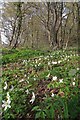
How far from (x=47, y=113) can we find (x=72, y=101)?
1.25ft

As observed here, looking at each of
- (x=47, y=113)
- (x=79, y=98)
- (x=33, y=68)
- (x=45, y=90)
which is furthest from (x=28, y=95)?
(x=33, y=68)

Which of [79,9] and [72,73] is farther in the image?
[79,9]

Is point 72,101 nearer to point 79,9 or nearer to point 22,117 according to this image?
point 22,117

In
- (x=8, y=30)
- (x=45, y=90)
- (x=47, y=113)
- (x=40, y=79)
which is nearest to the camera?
(x=47, y=113)

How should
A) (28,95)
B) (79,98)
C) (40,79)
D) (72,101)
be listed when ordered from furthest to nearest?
(40,79)
(28,95)
(79,98)
(72,101)

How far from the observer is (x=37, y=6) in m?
17.9

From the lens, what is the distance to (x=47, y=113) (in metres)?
1.95

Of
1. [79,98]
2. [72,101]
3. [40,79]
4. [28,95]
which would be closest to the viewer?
[72,101]

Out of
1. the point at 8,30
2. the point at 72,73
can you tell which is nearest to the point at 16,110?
the point at 72,73

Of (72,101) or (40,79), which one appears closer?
(72,101)

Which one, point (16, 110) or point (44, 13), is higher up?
point (44, 13)

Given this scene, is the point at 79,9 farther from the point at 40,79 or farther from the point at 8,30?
the point at 40,79

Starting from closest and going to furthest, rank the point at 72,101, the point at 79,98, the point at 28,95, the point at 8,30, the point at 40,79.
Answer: the point at 72,101 < the point at 79,98 < the point at 28,95 < the point at 40,79 < the point at 8,30

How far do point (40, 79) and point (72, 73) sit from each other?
58 centimetres
